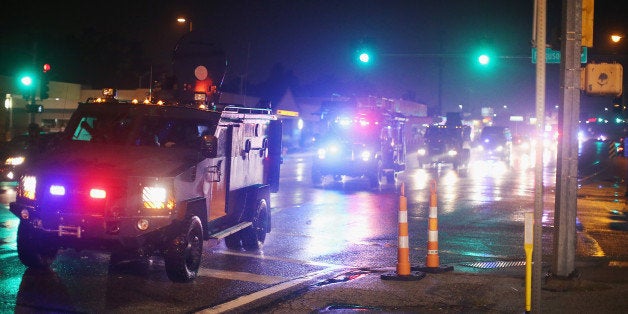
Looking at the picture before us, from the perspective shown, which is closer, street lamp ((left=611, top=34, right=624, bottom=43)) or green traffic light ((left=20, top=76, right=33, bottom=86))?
green traffic light ((left=20, top=76, right=33, bottom=86))

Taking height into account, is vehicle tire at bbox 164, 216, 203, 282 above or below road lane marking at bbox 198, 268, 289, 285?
above

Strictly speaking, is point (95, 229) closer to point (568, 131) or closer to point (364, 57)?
point (568, 131)

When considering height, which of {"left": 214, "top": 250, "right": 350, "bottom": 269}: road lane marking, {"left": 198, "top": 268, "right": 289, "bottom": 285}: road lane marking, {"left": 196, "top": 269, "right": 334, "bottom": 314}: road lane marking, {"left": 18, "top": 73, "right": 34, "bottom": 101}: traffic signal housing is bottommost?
{"left": 196, "top": 269, "right": 334, "bottom": 314}: road lane marking

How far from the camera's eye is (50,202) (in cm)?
879

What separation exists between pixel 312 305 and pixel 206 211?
7.91ft

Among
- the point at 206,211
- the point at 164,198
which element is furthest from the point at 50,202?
the point at 206,211

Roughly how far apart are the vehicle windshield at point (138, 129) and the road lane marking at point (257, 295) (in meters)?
2.26

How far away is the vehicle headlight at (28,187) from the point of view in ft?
29.6

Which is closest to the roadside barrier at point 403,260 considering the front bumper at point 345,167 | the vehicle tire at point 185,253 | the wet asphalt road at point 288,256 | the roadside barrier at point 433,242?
the roadside barrier at point 433,242

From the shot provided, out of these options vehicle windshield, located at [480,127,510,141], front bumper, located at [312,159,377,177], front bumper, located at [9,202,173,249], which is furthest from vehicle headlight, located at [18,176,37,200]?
vehicle windshield, located at [480,127,510,141]

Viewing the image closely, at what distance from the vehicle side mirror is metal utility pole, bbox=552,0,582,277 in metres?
4.34

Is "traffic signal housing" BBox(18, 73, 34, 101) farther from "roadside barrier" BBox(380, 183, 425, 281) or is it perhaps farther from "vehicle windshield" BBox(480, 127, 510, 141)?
"vehicle windshield" BBox(480, 127, 510, 141)

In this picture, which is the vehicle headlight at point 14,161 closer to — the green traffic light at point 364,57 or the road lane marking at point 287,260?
the green traffic light at point 364,57

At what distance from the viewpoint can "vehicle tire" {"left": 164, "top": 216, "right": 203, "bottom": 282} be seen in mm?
8969
